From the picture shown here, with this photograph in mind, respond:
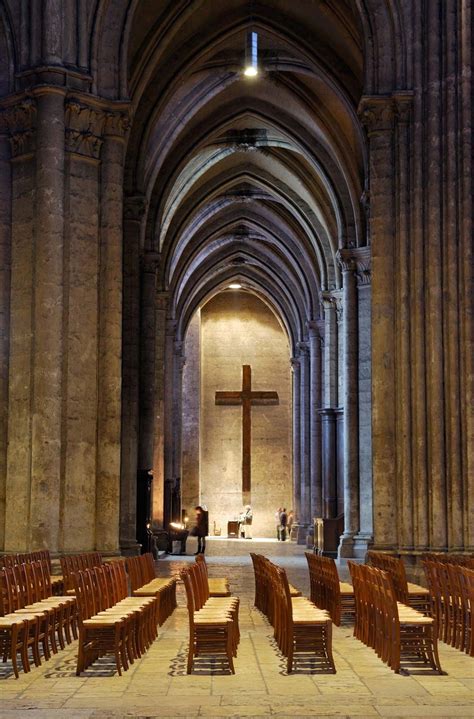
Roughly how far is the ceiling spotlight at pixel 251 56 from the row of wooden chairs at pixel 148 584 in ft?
37.1

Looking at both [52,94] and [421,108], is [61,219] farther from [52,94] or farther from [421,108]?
[421,108]

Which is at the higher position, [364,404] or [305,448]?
[364,404]

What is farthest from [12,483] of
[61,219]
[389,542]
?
[389,542]

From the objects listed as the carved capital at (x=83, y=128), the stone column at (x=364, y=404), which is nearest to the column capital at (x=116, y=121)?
the carved capital at (x=83, y=128)

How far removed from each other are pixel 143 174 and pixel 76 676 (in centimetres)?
1871

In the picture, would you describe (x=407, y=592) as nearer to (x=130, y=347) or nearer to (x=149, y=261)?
(x=130, y=347)

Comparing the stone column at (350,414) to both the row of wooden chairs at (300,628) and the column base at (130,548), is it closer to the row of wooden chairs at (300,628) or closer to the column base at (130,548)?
the column base at (130,548)

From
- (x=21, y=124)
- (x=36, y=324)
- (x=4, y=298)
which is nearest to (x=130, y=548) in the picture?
(x=4, y=298)

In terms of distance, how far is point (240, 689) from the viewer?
Result: 8406mm

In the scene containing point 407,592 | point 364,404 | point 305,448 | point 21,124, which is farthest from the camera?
point 305,448

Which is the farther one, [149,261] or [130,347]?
[149,261]

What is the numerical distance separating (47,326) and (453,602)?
8.19 metres

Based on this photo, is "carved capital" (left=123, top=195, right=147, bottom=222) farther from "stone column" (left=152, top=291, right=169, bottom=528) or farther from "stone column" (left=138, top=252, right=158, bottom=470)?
"stone column" (left=152, top=291, right=169, bottom=528)

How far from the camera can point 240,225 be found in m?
44.8
